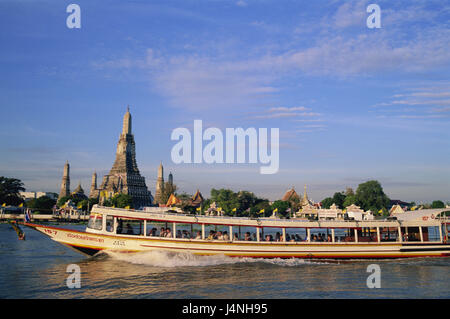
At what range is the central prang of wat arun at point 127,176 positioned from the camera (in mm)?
165875

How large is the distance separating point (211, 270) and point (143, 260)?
13.7ft

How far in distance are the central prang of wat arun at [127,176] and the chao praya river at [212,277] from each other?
461ft

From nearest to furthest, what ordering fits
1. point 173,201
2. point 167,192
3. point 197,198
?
1. point 173,201
2. point 167,192
3. point 197,198

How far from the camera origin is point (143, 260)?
23.8 meters

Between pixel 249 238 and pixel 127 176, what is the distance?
14861 cm

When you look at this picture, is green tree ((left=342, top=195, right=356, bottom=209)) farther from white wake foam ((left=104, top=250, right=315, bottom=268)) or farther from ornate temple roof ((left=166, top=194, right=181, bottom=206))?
white wake foam ((left=104, top=250, right=315, bottom=268))

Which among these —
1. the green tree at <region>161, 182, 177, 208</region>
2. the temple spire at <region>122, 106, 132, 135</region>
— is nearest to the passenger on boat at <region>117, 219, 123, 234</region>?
the green tree at <region>161, 182, 177, 208</region>

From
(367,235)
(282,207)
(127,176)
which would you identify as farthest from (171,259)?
(127,176)

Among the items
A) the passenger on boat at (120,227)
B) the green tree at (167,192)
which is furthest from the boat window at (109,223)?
the green tree at (167,192)

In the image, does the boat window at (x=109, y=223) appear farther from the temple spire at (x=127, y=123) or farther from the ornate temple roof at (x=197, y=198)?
the temple spire at (x=127, y=123)

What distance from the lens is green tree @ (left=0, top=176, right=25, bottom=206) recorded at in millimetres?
104881

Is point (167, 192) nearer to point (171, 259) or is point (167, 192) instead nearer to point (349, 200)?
point (349, 200)

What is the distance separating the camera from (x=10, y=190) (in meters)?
108
